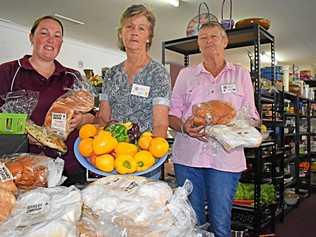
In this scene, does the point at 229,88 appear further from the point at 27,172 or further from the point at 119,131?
the point at 27,172

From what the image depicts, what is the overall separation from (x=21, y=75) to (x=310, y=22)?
541 centimetres

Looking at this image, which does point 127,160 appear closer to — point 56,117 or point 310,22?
point 56,117

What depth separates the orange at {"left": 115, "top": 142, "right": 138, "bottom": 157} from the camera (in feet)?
3.05

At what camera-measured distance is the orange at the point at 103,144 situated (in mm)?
919

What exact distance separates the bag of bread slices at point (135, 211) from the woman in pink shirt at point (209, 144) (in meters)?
0.90

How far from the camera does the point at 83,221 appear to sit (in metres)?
0.65

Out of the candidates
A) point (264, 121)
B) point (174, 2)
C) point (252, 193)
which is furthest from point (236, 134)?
point (174, 2)

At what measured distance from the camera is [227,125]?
1.36 metres

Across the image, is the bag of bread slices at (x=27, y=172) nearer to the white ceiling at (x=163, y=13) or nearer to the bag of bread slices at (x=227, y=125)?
the bag of bread slices at (x=227, y=125)

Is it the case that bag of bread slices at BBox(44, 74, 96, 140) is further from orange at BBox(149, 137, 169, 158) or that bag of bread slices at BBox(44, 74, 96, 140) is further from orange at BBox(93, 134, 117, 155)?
orange at BBox(149, 137, 169, 158)

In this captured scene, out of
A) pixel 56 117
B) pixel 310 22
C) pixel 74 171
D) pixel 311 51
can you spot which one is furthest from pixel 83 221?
pixel 311 51

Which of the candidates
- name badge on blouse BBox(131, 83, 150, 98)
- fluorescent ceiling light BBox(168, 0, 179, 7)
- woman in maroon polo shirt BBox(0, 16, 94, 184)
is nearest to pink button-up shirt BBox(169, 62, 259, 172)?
name badge on blouse BBox(131, 83, 150, 98)

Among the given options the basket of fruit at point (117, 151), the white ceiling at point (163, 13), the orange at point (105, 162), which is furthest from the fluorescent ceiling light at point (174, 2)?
the orange at point (105, 162)

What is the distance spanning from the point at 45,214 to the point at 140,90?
83 cm
